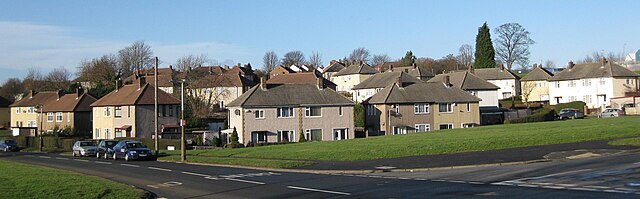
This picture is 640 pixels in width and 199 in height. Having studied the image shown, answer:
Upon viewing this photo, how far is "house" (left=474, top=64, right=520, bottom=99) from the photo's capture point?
120 m

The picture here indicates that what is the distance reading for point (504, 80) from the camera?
12062 centimetres

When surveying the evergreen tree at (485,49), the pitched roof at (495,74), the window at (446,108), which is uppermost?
the evergreen tree at (485,49)

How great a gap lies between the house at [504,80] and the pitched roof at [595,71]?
14.2 m

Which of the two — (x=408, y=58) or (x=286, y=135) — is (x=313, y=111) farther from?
(x=408, y=58)

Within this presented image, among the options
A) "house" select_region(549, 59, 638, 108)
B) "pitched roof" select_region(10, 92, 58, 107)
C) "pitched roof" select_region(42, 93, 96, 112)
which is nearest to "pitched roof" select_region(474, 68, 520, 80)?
"house" select_region(549, 59, 638, 108)

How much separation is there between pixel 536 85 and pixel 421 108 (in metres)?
53.8

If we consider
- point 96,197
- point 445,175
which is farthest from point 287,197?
point 445,175

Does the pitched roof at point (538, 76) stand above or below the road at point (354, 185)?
above

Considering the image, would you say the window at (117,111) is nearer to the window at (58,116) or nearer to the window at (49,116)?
the window at (58,116)

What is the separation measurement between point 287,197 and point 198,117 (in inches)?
2747

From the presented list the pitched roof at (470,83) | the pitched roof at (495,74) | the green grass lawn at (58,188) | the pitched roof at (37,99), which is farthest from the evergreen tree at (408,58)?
the green grass lawn at (58,188)

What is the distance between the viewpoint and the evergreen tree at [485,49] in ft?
437

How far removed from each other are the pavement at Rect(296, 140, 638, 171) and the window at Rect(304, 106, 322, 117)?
3188 centimetres

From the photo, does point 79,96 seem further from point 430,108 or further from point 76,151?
point 430,108
